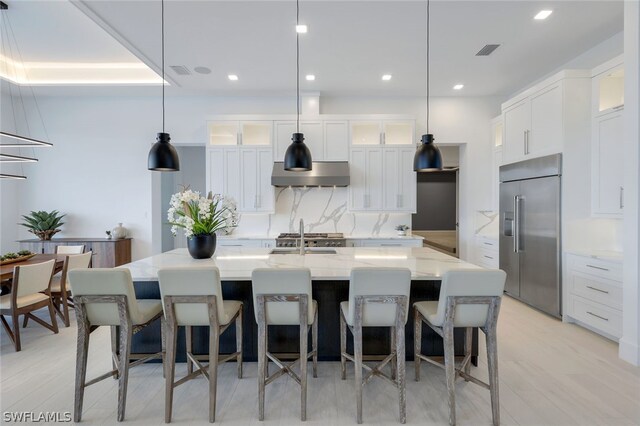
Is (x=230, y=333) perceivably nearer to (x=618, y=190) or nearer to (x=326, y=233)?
(x=326, y=233)

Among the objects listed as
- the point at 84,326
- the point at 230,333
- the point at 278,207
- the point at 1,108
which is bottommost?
the point at 230,333

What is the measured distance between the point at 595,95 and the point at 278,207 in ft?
14.7

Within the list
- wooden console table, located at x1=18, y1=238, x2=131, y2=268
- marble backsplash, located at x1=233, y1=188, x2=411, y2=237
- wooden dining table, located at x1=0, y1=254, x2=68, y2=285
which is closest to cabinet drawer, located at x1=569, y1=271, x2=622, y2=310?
marble backsplash, located at x1=233, y1=188, x2=411, y2=237

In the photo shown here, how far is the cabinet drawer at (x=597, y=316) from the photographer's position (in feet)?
10.4

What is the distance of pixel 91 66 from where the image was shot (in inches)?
202

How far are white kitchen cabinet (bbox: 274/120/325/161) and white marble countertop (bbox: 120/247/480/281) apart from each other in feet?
7.69

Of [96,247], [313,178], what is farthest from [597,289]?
[96,247]

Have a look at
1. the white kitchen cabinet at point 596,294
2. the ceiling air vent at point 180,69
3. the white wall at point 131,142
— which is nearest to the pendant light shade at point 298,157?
A: the ceiling air vent at point 180,69

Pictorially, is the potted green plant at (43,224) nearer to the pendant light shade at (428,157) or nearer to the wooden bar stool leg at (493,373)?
the pendant light shade at (428,157)

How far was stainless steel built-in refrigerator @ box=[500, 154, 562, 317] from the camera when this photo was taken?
12.6ft

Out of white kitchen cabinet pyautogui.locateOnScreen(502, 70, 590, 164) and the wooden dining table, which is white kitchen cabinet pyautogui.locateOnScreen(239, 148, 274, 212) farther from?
white kitchen cabinet pyautogui.locateOnScreen(502, 70, 590, 164)

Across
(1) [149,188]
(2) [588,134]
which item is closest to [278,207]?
(1) [149,188]

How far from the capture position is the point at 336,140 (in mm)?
5328

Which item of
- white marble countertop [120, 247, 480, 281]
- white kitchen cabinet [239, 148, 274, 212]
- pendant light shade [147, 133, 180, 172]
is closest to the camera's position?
white marble countertop [120, 247, 480, 281]
